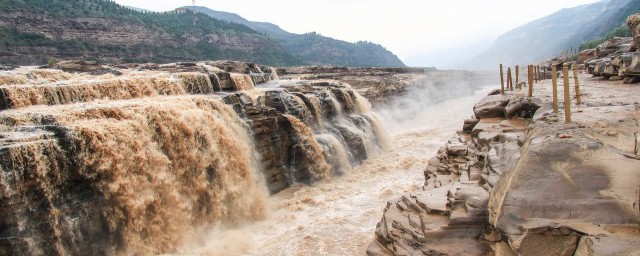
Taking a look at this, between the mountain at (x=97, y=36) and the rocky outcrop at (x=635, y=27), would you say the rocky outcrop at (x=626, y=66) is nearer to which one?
the rocky outcrop at (x=635, y=27)

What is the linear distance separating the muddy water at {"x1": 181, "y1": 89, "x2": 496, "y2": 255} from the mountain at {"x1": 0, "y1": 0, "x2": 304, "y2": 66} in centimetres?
4092

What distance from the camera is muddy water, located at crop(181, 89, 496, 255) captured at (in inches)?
353

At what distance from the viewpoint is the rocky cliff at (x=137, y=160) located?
7284 millimetres

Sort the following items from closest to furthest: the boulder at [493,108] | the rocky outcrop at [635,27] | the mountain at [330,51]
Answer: the boulder at [493,108], the rocky outcrop at [635,27], the mountain at [330,51]

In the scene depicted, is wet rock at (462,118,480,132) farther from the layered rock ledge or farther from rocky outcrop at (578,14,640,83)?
rocky outcrop at (578,14,640,83)


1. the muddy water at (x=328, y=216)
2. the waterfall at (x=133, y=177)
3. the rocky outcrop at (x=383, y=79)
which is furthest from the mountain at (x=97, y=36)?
the muddy water at (x=328, y=216)

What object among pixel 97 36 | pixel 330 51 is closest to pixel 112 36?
pixel 97 36

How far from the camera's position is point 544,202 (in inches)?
195

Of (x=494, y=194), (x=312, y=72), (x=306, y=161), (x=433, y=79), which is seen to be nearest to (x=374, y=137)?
(x=306, y=161)

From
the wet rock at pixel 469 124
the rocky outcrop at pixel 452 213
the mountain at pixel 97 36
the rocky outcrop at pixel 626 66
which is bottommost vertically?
the rocky outcrop at pixel 452 213

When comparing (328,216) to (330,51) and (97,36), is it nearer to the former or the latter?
(97,36)

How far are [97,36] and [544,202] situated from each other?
5959 cm

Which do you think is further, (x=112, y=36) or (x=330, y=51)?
(x=330, y=51)

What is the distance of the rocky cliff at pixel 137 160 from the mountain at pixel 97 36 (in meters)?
35.5
